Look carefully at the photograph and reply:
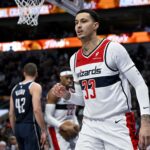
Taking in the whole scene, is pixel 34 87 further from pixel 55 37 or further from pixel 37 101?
pixel 55 37

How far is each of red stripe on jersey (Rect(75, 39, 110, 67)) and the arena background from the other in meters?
12.2

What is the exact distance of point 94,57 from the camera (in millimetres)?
4023

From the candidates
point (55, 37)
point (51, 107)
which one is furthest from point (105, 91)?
point (55, 37)

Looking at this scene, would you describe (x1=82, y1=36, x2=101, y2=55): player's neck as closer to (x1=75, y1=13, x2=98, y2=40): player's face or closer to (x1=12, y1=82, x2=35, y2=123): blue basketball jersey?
(x1=75, y1=13, x2=98, y2=40): player's face

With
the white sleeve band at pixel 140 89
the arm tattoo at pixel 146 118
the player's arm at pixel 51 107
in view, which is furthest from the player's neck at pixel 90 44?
the player's arm at pixel 51 107

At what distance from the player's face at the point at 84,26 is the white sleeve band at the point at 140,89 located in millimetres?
507

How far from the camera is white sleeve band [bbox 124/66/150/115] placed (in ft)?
12.1

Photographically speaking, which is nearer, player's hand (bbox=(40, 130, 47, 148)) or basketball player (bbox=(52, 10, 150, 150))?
basketball player (bbox=(52, 10, 150, 150))

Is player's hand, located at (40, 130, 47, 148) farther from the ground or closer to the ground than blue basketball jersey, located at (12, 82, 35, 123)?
closer to the ground

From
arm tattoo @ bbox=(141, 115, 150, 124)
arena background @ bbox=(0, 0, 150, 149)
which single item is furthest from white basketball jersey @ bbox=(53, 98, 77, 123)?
arena background @ bbox=(0, 0, 150, 149)

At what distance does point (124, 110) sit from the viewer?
393 centimetres

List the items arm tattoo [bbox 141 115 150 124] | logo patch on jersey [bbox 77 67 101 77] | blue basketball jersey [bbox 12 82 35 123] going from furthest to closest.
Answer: blue basketball jersey [bbox 12 82 35 123] < logo patch on jersey [bbox 77 67 101 77] < arm tattoo [bbox 141 115 150 124]

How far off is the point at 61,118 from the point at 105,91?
9.37 ft

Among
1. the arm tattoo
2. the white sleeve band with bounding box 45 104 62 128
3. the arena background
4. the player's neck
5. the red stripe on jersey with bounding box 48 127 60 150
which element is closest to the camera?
the arm tattoo
